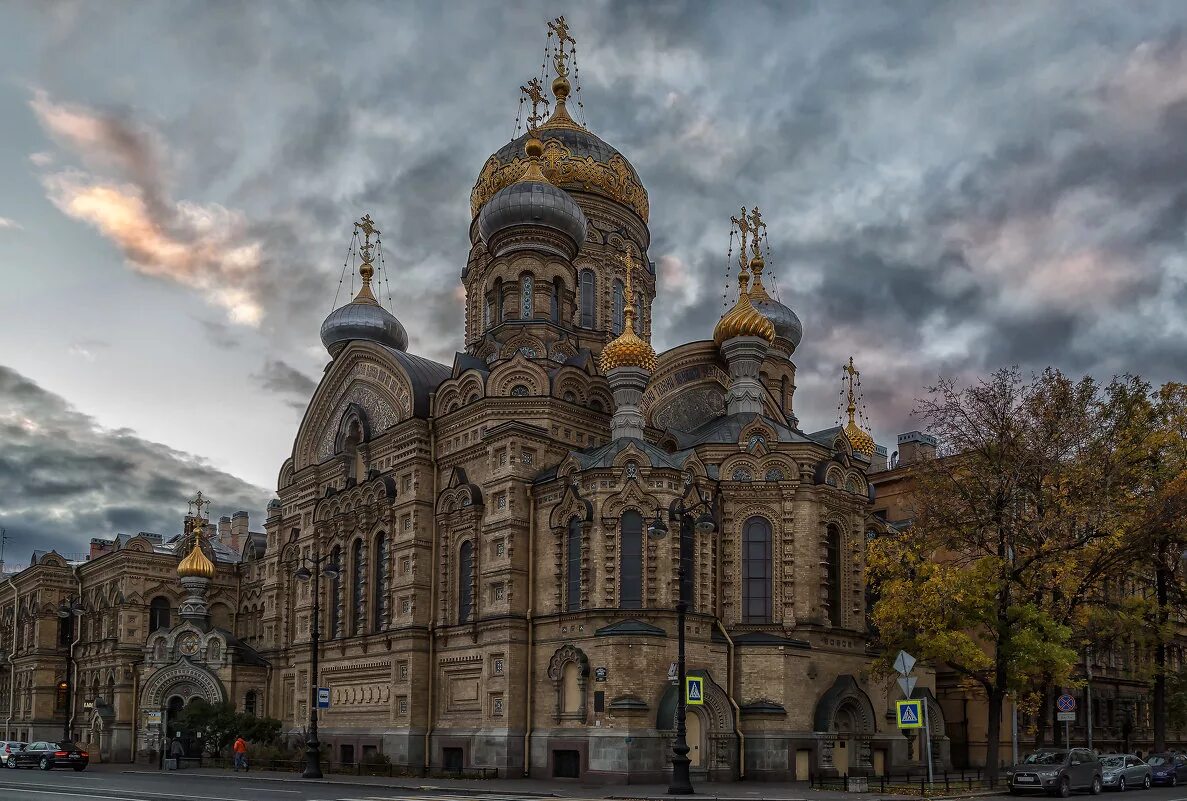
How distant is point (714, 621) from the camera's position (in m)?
32.7

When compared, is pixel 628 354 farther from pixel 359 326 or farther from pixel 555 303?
pixel 359 326

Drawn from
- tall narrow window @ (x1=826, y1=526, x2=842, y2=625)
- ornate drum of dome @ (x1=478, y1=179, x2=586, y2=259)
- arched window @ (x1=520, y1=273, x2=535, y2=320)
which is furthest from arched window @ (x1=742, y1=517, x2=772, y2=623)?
ornate drum of dome @ (x1=478, y1=179, x2=586, y2=259)

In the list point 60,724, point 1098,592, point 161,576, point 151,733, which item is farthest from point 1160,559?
point 60,724

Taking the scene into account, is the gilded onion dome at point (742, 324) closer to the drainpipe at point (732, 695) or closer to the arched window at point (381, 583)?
the drainpipe at point (732, 695)

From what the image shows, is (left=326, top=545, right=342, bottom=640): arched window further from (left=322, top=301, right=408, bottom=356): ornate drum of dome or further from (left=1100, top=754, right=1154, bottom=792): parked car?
(left=1100, top=754, right=1154, bottom=792): parked car

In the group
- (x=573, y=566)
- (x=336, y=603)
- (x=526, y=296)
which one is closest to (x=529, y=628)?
(x=573, y=566)

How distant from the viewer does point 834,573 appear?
3531cm

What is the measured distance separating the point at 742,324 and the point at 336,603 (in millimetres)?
16768

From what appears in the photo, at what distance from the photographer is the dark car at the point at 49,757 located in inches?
1560

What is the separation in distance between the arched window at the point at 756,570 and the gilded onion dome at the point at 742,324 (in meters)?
7.15

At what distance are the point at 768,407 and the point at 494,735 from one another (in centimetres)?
1443

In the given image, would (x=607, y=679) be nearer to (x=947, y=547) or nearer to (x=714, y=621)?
(x=714, y=621)

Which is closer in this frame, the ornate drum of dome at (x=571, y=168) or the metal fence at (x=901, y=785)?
the metal fence at (x=901, y=785)

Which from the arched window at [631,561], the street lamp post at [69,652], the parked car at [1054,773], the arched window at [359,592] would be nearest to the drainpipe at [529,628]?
the arched window at [631,561]
